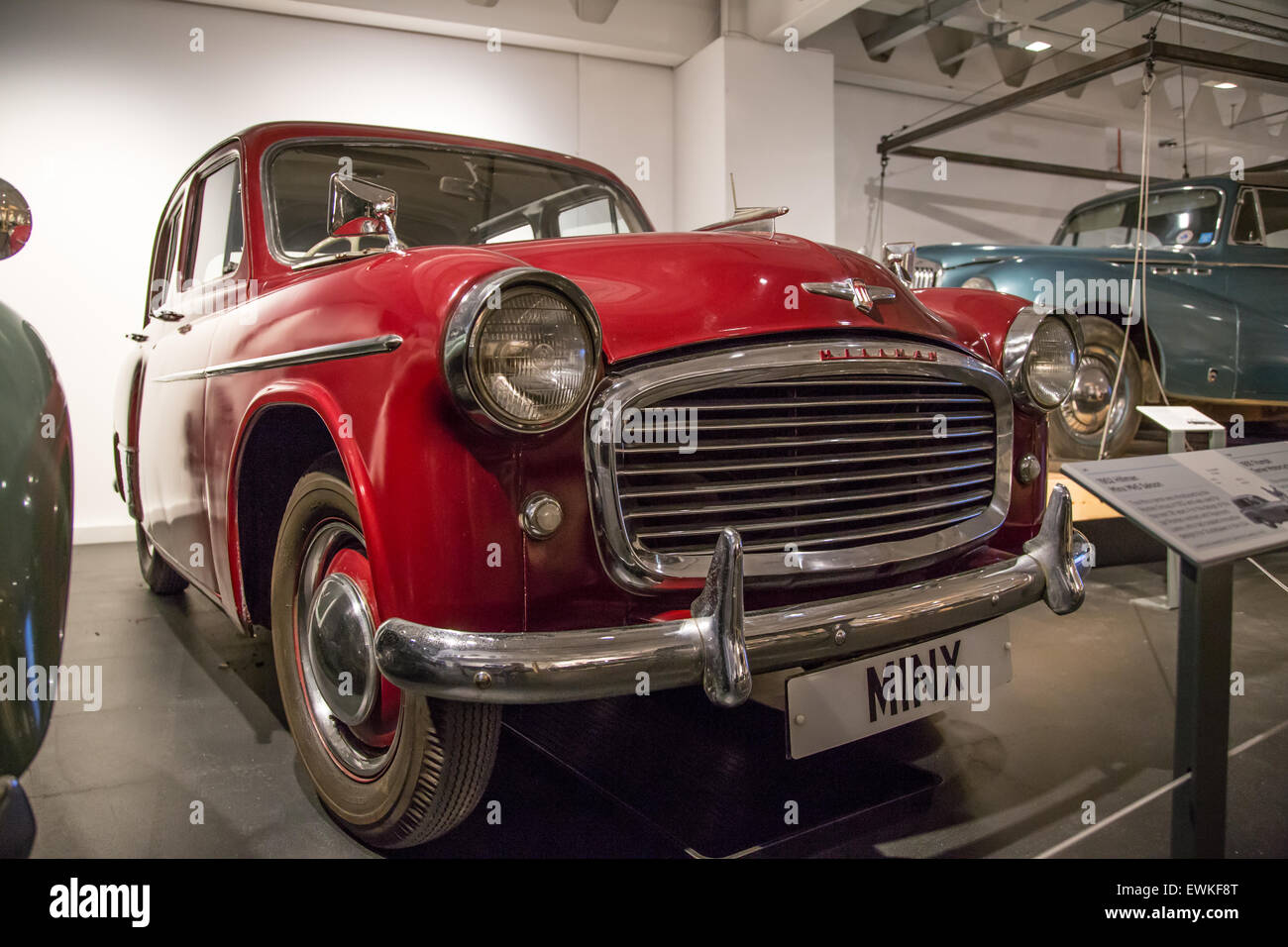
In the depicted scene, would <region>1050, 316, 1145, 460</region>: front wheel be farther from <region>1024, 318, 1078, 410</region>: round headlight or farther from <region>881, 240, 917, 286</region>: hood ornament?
<region>1024, 318, 1078, 410</region>: round headlight

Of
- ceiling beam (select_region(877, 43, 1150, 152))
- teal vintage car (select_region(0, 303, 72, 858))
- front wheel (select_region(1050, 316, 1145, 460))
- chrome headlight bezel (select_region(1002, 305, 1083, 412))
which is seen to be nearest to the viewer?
teal vintage car (select_region(0, 303, 72, 858))

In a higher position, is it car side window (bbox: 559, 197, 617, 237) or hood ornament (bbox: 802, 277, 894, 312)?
car side window (bbox: 559, 197, 617, 237)

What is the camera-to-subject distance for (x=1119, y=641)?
9.45 feet

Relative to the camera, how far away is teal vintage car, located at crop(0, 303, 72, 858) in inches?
43.3

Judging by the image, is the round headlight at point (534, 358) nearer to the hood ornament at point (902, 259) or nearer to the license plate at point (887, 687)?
the license plate at point (887, 687)

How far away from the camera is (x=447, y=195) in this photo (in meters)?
2.47

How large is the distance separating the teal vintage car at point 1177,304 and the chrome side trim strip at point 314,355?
3.56 m

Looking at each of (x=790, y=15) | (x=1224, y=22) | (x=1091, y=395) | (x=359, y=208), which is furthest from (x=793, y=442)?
(x=1224, y=22)

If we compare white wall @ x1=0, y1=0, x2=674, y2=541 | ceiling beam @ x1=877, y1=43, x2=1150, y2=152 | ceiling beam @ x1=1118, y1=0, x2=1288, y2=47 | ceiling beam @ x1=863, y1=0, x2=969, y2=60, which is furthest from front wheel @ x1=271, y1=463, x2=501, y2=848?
ceiling beam @ x1=1118, y1=0, x2=1288, y2=47

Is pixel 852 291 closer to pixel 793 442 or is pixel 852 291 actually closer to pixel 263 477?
pixel 793 442

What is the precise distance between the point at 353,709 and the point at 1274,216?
609 cm

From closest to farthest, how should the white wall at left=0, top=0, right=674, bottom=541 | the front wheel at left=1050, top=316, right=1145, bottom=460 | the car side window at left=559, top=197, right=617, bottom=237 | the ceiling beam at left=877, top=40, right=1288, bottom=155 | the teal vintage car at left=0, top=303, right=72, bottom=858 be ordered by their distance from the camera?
the teal vintage car at left=0, top=303, right=72, bottom=858
the car side window at left=559, top=197, right=617, bottom=237
the front wheel at left=1050, top=316, right=1145, bottom=460
the white wall at left=0, top=0, right=674, bottom=541
the ceiling beam at left=877, top=40, right=1288, bottom=155

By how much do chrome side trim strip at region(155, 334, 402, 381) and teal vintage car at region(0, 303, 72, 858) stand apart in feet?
1.26

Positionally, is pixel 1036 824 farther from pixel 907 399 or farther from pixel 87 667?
pixel 87 667
